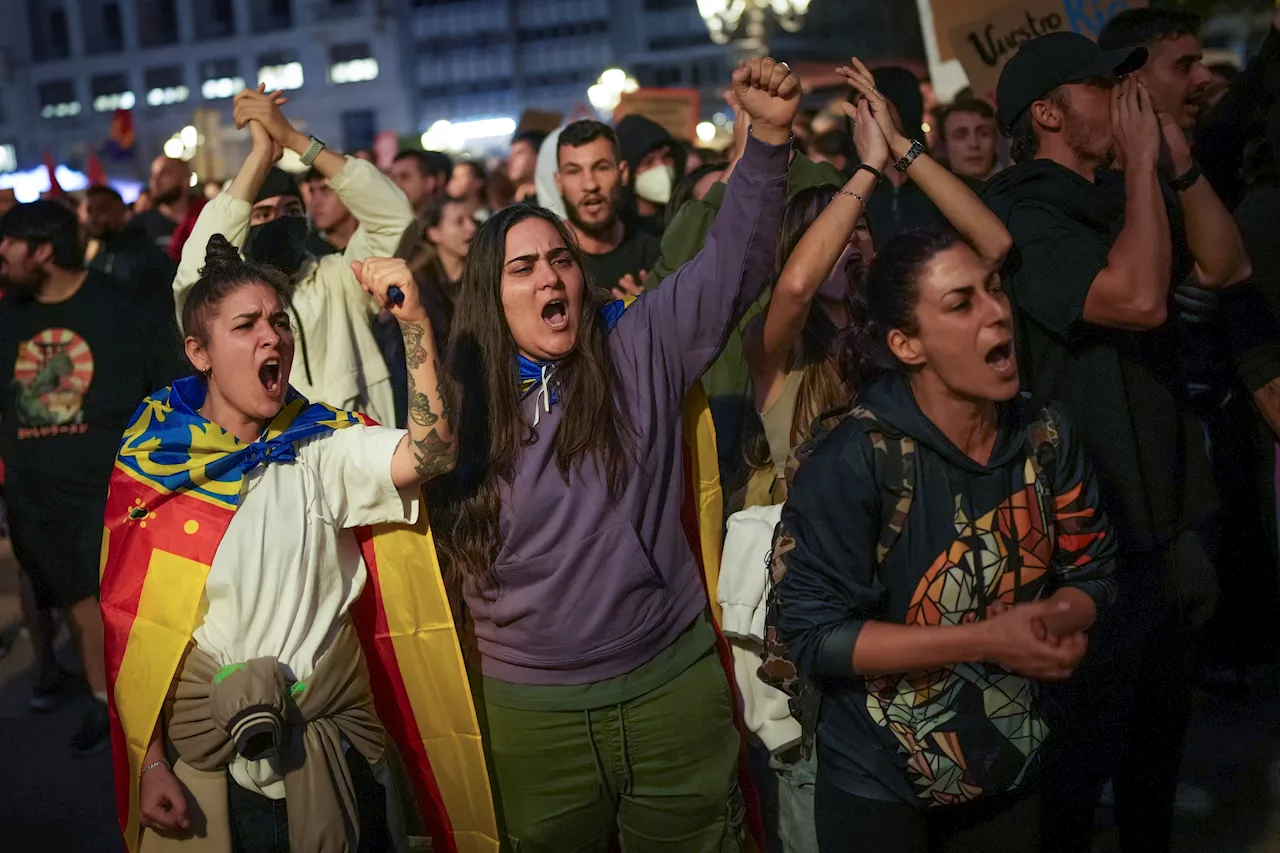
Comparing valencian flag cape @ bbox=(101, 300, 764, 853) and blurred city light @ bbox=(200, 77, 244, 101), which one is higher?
blurred city light @ bbox=(200, 77, 244, 101)

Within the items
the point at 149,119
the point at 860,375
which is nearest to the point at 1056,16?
the point at 860,375

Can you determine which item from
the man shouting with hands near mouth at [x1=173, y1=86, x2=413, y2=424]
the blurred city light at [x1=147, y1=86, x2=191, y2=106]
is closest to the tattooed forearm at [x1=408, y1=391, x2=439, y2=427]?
the man shouting with hands near mouth at [x1=173, y1=86, x2=413, y2=424]

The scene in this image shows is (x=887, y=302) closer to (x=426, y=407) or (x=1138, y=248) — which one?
(x=1138, y=248)

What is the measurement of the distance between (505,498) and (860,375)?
952mm

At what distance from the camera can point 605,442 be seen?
332 centimetres

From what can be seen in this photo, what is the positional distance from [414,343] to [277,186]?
2936 mm

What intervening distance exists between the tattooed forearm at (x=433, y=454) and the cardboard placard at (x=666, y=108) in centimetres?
733

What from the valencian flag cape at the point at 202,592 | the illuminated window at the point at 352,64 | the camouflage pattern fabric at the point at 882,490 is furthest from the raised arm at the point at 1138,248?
the illuminated window at the point at 352,64

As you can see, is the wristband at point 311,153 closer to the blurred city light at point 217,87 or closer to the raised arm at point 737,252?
the raised arm at point 737,252

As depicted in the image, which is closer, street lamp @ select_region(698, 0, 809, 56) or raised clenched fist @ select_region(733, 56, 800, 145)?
raised clenched fist @ select_region(733, 56, 800, 145)

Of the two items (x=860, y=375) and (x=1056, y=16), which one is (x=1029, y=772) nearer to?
(x=860, y=375)

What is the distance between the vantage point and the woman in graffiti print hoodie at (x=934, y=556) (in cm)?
271

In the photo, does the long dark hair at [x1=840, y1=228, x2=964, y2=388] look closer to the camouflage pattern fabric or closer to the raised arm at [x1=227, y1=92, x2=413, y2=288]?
the camouflage pattern fabric

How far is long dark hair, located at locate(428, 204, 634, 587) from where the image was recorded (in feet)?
10.9
